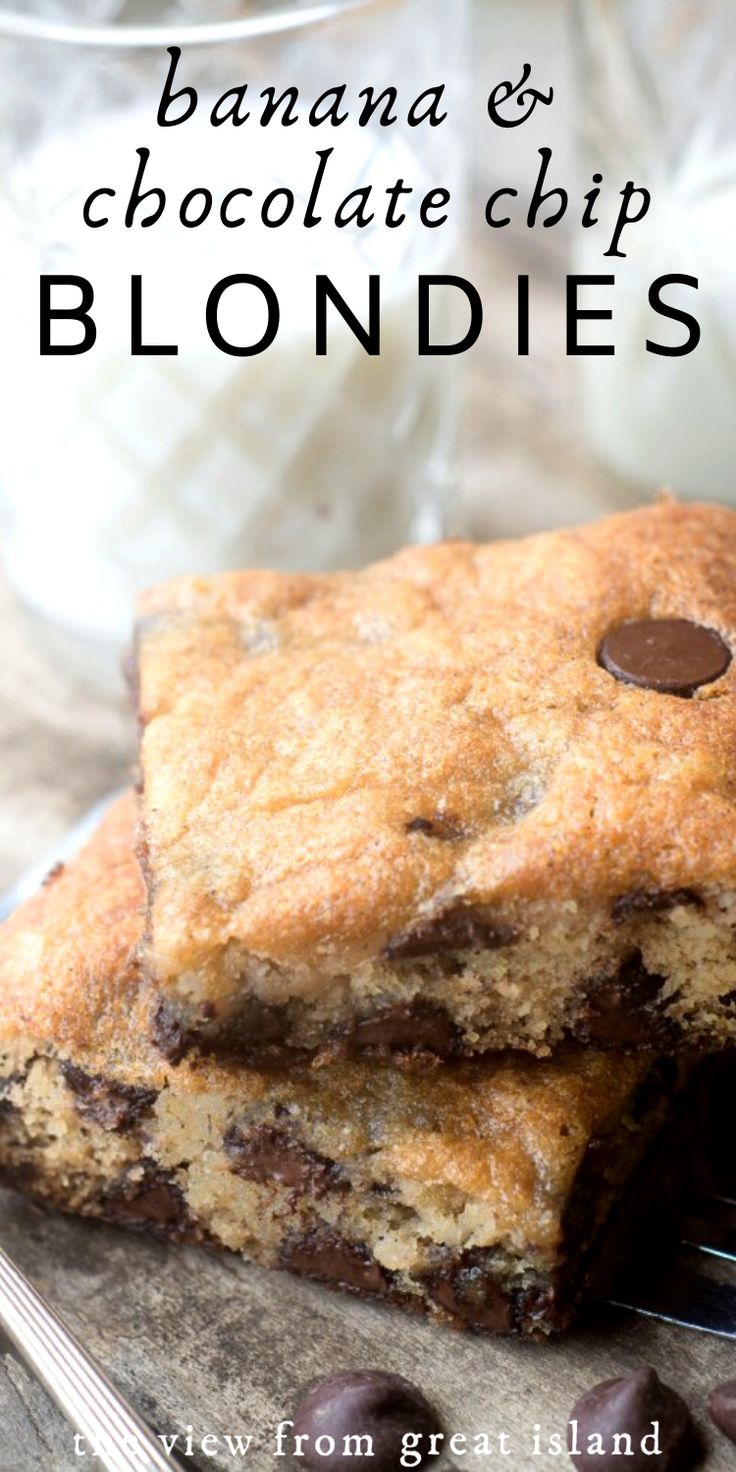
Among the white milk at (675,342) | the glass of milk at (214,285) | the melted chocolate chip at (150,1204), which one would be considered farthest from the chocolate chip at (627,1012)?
the white milk at (675,342)

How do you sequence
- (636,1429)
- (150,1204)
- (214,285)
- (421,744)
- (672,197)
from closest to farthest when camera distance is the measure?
(636,1429) < (421,744) < (150,1204) < (214,285) < (672,197)

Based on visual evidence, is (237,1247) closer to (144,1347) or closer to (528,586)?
(144,1347)

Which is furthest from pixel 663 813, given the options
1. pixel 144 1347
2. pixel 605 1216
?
pixel 144 1347

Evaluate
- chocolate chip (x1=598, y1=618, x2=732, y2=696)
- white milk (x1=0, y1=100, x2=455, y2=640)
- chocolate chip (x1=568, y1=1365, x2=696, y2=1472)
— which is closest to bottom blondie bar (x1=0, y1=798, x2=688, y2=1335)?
chocolate chip (x1=568, y1=1365, x2=696, y2=1472)

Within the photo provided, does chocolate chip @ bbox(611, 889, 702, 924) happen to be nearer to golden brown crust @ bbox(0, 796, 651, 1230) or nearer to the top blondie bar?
the top blondie bar

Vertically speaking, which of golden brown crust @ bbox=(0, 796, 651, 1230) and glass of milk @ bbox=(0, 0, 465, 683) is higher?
glass of milk @ bbox=(0, 0, 465, 683)

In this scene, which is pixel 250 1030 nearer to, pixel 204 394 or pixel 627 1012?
pixel 627 1012

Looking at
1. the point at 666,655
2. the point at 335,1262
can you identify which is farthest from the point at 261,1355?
the point at 666,655

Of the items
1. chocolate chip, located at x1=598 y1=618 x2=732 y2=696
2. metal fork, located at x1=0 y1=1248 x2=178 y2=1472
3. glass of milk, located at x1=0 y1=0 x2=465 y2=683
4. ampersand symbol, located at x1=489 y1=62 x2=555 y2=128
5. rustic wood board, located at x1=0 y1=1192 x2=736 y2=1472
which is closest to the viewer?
metal fork, located at x1=0 y1=1248 x2=178 y2=1472
